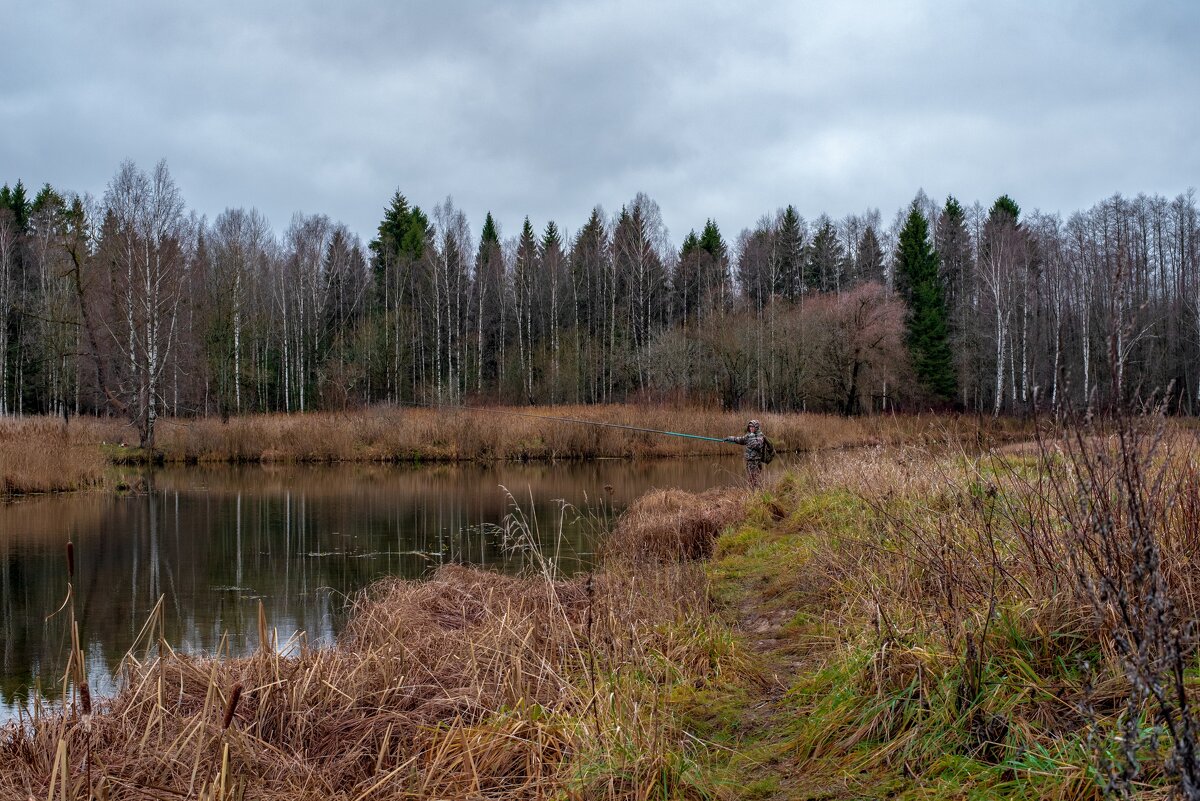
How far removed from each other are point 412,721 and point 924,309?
157 feet

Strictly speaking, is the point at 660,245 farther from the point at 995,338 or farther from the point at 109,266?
the point at 109,266

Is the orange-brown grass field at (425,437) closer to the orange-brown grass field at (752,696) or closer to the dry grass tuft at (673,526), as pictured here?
the dry grass tuft at (673,526)

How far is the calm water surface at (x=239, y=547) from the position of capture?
8.02 meters

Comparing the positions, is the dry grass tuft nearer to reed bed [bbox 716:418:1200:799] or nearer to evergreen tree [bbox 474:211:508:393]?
reed bed [bbox 716:418:1200:799]

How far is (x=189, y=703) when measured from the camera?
462cm

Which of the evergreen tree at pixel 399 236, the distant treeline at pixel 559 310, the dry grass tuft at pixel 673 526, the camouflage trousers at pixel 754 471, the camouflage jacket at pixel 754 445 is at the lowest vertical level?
the dry grass tuft at pixel 673 526

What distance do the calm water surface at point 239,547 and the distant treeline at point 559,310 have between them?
36.7ft

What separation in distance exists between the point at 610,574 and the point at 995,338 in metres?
40.4

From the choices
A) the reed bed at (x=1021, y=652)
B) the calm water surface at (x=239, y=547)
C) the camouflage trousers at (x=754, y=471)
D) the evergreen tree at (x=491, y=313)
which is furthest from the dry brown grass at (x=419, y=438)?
the reed bed at (x=1021, y=652)

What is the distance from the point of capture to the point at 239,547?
1285 centimetres

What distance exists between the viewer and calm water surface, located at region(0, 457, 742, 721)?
8.02 meters

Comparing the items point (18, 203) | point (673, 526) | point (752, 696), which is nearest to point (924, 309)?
point (673, 526)

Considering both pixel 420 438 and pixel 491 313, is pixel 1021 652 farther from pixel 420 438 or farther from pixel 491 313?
pixel 491 313

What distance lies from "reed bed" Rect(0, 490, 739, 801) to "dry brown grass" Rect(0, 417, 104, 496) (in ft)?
50.8
